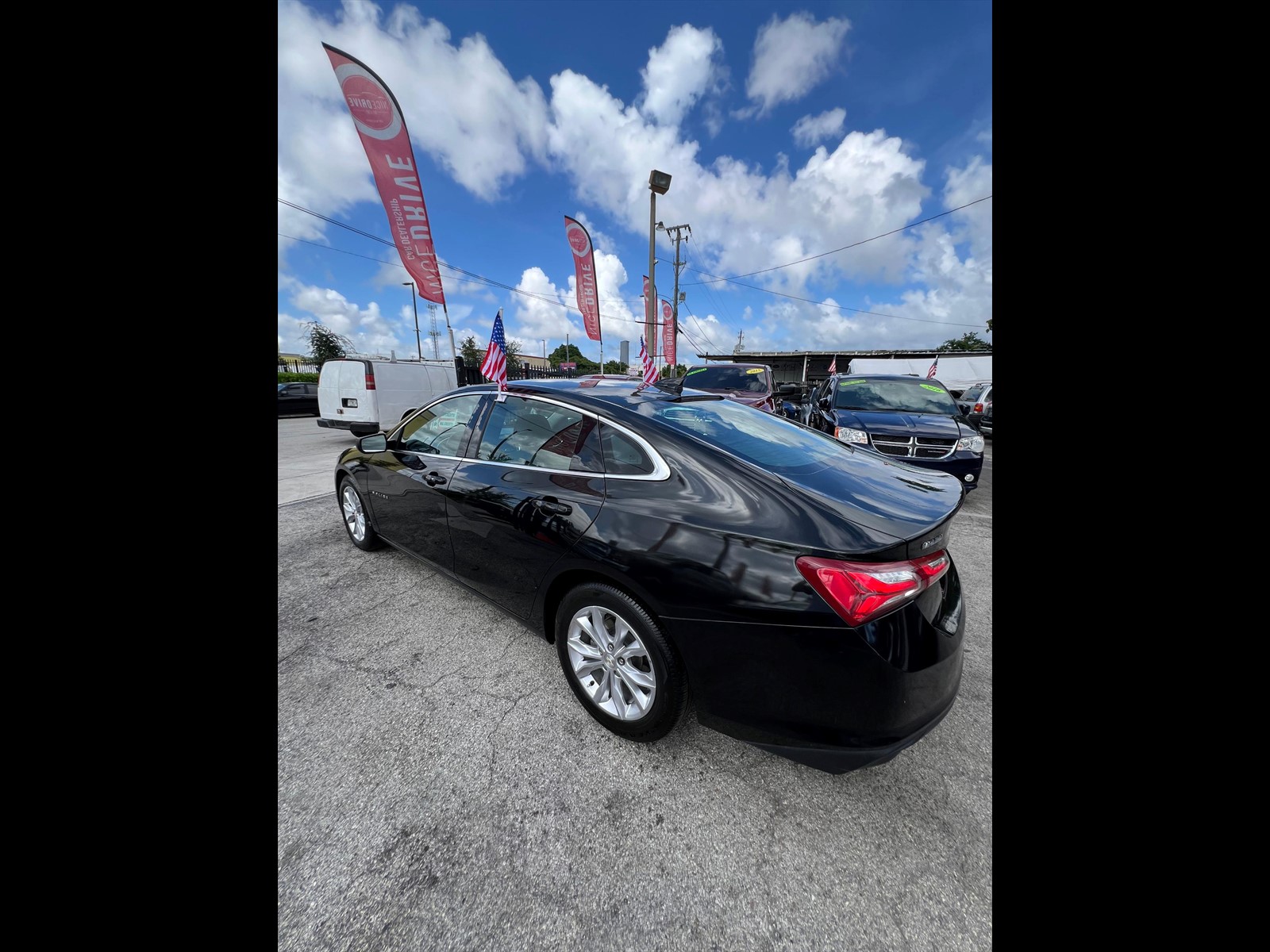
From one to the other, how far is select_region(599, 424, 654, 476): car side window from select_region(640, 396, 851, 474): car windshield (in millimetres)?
191

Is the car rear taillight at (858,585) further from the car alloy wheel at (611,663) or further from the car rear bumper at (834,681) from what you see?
the car alloy wheel at (611,663)

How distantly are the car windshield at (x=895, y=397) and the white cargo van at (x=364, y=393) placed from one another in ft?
28.4

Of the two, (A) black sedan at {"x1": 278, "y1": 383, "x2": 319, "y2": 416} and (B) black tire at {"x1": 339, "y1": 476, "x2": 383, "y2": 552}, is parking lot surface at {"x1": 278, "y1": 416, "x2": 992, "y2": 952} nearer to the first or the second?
(B) black tire at {"x1": 339, "y1": 476, "x2": 383, "y2": 552}

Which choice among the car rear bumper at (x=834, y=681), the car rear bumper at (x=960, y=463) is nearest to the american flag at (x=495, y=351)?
the car rear bumper at (x=834, y=681)

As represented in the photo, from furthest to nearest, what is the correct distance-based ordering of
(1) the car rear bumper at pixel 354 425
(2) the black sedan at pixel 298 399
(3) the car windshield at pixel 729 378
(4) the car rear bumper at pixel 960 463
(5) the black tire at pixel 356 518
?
1. (2) the black sedan at pixel 298 399
2. (1) the car rear bumper at pixel 354 425
3. (3) the car windshield at pixel 729 378
4. (4) the car rear bumper at pixel 960 463
5. (5) the black tire at pixel 356 518

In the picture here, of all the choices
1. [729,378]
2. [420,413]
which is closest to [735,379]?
[729,378]

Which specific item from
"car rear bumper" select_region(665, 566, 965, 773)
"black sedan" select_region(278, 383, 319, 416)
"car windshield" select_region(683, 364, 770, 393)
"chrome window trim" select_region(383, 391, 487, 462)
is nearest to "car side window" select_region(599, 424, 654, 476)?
"car rear bumper" select_region(665, 566, 965, 773)

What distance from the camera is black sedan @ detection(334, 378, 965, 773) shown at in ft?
4.52

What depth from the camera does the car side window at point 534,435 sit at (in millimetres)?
2162

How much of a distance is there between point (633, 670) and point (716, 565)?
0.64 meters

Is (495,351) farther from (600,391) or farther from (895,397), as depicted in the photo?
(895,397)
